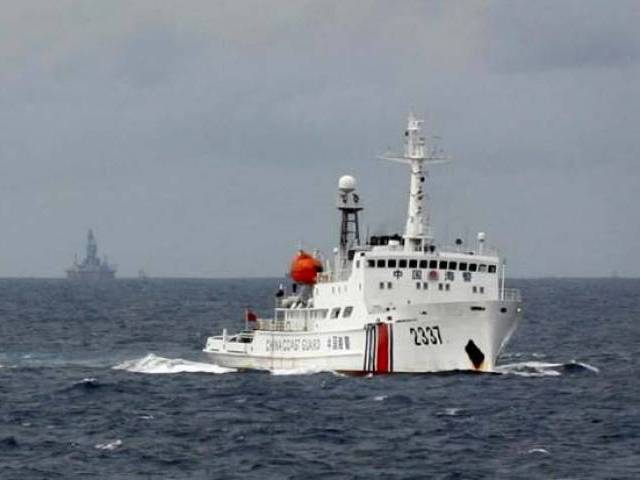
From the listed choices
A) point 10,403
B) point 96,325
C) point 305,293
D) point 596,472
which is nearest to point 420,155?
point 305,293

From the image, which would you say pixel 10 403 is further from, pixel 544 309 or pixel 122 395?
pixel 544 309

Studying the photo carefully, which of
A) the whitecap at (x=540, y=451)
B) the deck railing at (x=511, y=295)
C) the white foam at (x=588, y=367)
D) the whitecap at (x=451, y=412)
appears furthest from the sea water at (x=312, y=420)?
the deck railing at (x=511, y=295)

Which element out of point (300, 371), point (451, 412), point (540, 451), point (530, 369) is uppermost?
point (530, 369)

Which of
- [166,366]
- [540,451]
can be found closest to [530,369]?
[166,366]

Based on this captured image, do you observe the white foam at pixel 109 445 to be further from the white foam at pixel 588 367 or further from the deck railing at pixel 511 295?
the white foam at pixel 588 367

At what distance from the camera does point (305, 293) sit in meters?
73.9

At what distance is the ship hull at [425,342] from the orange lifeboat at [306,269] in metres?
5.89

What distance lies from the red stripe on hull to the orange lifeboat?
8746 millimetres

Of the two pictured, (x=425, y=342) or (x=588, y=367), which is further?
(x=588, y=367)

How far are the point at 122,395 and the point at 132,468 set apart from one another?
1822 centimetres

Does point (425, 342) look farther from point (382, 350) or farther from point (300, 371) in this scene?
point (300, 371)

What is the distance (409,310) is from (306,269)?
9.98 meters

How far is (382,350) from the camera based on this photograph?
2518 inches

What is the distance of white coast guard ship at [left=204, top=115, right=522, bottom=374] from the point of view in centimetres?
6400
